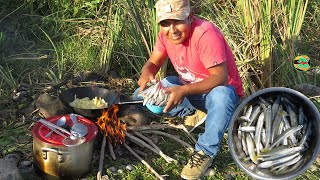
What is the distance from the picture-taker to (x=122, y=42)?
4.71 meters

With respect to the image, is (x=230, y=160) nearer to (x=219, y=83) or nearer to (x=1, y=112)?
(x=219, y=83)

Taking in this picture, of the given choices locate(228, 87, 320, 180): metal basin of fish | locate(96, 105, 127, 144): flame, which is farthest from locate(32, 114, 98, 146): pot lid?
locate(228, 87, 320, 180): metal basin of fish

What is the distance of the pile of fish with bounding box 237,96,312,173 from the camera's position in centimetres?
313

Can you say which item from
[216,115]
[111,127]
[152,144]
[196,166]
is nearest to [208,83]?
[216,115]

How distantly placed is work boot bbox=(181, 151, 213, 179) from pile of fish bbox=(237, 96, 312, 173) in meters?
0.34

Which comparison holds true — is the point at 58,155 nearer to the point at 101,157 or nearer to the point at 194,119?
the point at 101,157

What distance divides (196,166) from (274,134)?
2.20 ft

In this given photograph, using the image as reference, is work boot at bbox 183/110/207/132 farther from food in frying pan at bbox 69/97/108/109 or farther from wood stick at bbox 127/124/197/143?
food in frying pan at bbox 69/97/108/109

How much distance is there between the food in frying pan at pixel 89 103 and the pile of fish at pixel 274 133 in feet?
4.10

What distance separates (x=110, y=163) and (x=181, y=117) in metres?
1.03

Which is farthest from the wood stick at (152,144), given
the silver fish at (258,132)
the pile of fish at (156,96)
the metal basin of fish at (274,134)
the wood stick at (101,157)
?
the silver fish at (258,132)

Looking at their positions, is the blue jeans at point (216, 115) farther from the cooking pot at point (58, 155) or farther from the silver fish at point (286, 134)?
the cooking pot at point (58, 155)

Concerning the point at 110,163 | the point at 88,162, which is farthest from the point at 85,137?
the point at 110,163

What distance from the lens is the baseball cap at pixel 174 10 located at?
322cm
